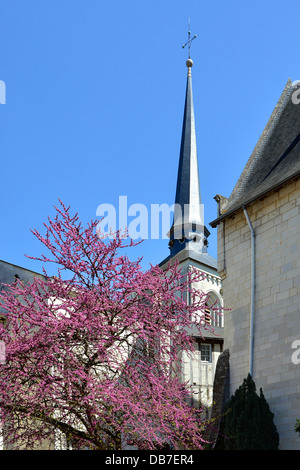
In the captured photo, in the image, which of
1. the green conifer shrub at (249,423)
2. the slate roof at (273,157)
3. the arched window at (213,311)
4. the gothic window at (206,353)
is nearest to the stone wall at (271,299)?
the green conifer shrub at (249,423)

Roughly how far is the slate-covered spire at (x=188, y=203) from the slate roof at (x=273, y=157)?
95.9 ft

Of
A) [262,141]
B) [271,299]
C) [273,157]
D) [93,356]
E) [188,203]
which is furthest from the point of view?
[188,203]

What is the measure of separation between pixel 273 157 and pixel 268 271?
154 inches

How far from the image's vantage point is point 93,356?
10703 millimetres

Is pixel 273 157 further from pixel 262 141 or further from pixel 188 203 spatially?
pixel 188 203

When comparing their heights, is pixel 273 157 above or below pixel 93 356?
above

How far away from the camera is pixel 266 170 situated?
16.3m

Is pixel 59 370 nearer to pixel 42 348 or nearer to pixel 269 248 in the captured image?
pixel 42 348

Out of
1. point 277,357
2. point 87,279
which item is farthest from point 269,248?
point 87,279

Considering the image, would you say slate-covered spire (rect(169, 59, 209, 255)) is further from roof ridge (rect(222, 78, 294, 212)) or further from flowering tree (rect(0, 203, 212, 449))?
flowering tree (rect(0, 203, 212, 449))

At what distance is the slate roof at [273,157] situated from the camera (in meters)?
15.2

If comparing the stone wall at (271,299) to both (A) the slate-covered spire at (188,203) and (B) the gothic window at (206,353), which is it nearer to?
(B) the gothic window at (206,353)

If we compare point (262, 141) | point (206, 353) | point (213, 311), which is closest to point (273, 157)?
point (262, 141)
